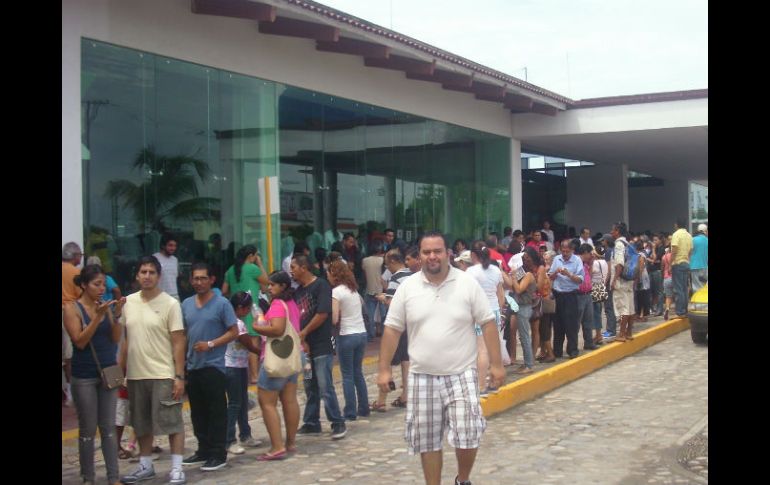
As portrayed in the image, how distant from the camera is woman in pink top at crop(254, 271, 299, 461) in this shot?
24.2 feet

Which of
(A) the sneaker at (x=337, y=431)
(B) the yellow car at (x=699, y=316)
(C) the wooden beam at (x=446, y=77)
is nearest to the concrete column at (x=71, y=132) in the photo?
(A) the sneaker at (x=337, y=431)

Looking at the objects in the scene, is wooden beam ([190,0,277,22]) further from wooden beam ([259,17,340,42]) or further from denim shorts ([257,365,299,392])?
denim shorts ([257,365,299,392])

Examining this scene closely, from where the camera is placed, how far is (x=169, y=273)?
36.9 feet

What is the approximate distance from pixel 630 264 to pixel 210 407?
8.75m

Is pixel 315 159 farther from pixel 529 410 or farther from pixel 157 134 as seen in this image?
pixel 529 410

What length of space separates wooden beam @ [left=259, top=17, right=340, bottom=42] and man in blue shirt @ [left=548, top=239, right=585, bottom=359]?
4712 millimetres

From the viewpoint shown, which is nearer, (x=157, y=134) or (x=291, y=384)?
→ (x=291, y=384)

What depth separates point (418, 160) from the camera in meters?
17.9

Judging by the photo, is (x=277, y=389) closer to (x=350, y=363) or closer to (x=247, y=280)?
(x=350, y=363)

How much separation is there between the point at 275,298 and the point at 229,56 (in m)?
6.29

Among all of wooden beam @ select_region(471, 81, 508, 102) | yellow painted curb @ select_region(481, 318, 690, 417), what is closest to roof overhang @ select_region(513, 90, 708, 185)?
wooden beam @ select_region(471, 81, 508, 102)

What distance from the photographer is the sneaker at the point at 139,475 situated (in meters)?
6.79
